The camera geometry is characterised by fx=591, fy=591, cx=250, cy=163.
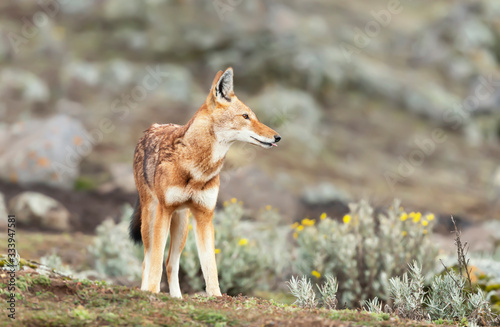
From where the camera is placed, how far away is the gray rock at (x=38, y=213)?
37.1 feet

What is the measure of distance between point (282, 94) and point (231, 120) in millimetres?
15587

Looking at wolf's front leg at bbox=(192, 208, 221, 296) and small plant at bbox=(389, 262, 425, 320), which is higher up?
wolf's front leg at bbox=(192, 208, 221, 296)

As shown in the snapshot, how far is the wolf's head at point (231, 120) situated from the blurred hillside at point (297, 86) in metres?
8.88

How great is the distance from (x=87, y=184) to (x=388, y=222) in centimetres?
855

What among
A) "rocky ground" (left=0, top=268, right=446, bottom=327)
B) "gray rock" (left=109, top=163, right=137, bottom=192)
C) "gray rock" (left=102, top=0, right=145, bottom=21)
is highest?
"gray rock" (left=102, top=0, right=145, bottom=21)

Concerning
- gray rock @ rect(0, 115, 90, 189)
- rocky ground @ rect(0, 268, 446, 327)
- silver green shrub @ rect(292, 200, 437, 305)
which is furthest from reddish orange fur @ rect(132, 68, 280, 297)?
gray rock @ rect(0, 115, 90, 189)

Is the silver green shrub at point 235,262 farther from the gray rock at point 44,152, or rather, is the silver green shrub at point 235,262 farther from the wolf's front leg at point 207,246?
the gray rock at point 44,152

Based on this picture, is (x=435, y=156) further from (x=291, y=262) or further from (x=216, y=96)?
(x=216, y=96)

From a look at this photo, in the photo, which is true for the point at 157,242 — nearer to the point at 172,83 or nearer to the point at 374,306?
the point at 374,306

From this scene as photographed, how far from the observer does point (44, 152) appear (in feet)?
44.6

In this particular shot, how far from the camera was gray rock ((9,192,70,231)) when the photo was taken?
1131cm

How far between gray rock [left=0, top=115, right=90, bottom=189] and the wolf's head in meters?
9.17

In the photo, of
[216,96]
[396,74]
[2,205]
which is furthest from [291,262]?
[396,74]

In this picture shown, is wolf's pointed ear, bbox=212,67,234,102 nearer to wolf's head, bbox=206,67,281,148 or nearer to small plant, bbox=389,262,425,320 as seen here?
wolf's head, bbox=206,67,281,148
